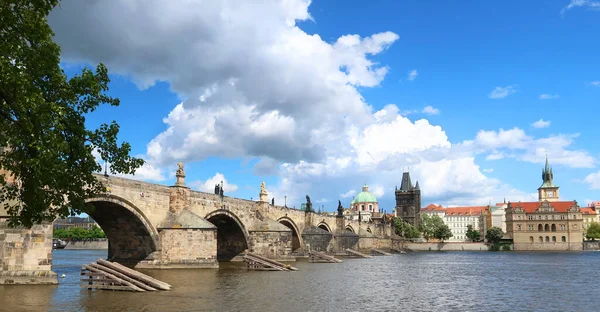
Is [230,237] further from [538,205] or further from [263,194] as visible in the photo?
[538,205]

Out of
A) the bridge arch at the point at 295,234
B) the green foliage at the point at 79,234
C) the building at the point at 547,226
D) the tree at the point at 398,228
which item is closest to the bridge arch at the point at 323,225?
the bridge arch at the point at 295,234

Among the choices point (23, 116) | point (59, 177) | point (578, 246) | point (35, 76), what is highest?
point (35, 76)

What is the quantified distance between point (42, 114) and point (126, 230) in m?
27.6

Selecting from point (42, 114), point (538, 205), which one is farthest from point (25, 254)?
point (538, 205)

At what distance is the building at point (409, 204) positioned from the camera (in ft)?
576

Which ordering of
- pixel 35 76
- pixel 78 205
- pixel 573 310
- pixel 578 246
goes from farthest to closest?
pixel 578 246
pixel 573 310
pixel 78 205
pixel 35 76

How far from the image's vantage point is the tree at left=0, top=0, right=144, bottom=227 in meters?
11.4

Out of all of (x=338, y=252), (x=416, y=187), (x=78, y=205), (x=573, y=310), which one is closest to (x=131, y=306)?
(x=78, y=205)

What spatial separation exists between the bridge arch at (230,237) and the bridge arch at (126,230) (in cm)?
1107

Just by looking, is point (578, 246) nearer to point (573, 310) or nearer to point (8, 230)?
point (573, 310)

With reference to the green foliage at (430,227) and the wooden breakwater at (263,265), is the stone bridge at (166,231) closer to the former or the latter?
the wooden breakwater at (263,265)

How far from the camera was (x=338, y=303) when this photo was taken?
21156 mm

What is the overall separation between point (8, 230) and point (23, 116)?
15.2 meters

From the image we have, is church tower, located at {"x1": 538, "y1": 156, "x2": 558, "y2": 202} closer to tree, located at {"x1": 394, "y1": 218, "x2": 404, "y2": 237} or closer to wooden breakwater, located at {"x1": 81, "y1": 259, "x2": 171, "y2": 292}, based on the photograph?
tree, located at {"x1": 394, "y1": 218, "x2": 404, "y2": 237}
